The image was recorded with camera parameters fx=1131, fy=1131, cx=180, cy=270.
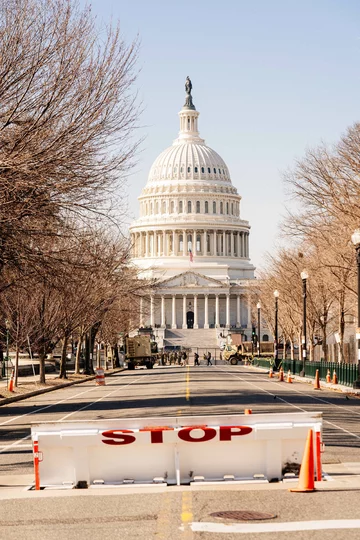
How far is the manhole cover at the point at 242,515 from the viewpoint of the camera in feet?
35.5

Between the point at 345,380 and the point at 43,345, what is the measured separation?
13897 millimetres

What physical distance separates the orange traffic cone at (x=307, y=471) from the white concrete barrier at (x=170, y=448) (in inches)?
33.3

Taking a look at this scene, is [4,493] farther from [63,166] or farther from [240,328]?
[240,328]

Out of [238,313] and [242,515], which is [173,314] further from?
[242,515]

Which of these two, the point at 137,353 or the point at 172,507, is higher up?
the point at 137,353

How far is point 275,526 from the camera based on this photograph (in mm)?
10328

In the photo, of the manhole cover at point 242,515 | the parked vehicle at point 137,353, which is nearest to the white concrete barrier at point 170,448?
the manhole cover at point 242,515

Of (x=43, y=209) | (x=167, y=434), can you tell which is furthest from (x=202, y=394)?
(x=167, y=434)

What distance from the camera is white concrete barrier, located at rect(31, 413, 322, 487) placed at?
1368 centimetres

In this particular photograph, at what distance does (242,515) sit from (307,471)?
196cm

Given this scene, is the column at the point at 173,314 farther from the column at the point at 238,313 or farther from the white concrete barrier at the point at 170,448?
the white concrete barrier at the point at 170,448

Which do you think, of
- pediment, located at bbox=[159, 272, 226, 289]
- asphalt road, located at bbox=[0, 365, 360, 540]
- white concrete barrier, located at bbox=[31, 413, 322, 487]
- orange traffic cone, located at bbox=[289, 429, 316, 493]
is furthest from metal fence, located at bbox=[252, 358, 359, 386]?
pediment, located at bbox=[159, 272, 226, 289]

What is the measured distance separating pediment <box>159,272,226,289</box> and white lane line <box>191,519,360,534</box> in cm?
18156

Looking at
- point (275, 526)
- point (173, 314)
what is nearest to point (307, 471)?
point (275, 526)
